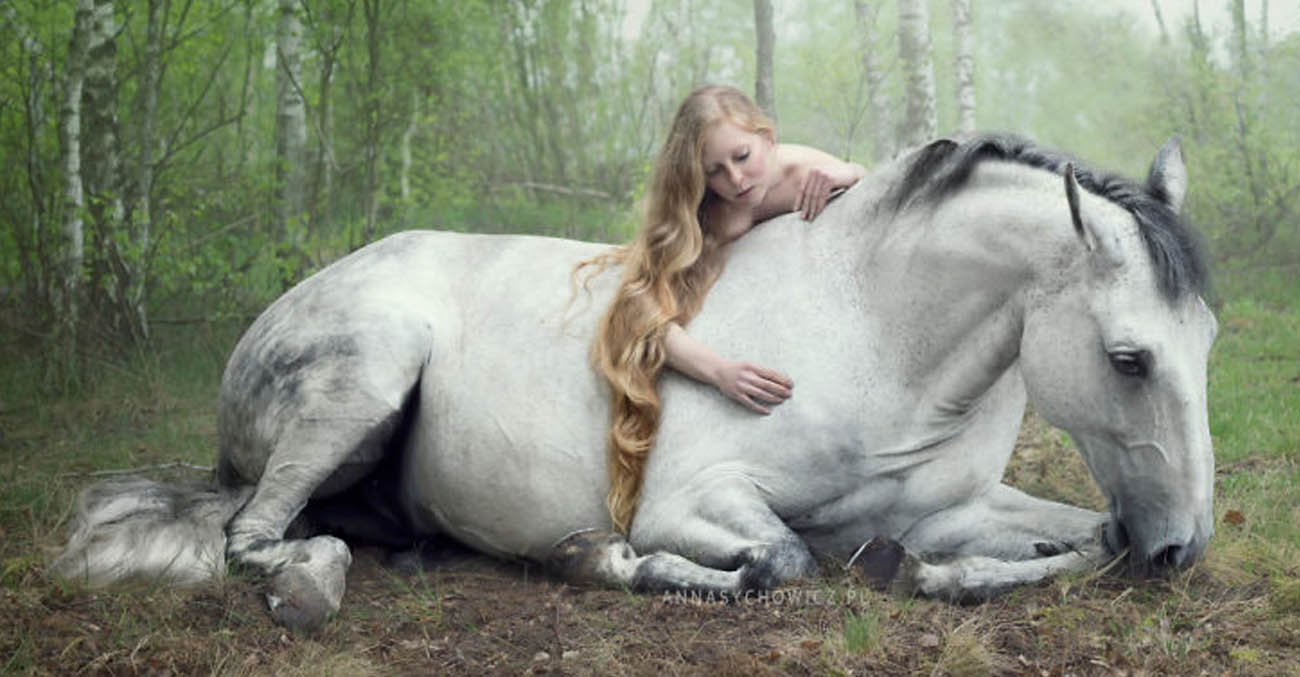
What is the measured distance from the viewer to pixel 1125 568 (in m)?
3.33

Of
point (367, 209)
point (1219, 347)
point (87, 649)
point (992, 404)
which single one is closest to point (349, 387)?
point (87, 649)

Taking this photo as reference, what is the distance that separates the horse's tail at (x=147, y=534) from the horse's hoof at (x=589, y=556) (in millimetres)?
1011

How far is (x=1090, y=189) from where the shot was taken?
128 inches

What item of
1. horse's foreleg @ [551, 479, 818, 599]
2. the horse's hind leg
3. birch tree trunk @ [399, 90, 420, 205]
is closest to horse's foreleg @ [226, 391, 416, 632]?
the horse's hind leg

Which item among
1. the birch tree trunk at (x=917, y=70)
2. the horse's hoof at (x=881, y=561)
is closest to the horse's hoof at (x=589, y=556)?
the horse's hoof at (x=881, y=561)

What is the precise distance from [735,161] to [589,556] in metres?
1.31

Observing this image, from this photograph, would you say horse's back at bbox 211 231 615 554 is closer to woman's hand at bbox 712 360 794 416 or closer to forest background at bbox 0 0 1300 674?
forest background at bbox 0 0 1300 674

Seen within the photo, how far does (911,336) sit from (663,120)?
371 inches

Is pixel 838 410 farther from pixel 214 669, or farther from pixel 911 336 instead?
pixel 214 669

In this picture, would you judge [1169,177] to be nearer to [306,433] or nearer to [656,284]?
[656,284]

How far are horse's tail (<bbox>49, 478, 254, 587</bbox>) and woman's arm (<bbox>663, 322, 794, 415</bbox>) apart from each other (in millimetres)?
1510

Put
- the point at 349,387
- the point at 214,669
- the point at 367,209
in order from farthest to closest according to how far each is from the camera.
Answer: the point at 367,209, the point at 349,387, the point at 214,669

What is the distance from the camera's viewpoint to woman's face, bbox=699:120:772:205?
3.78m

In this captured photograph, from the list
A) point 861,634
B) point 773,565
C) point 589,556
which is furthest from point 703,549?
point 861,634
